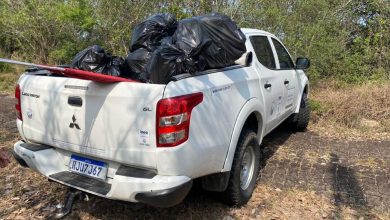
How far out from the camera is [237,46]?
12.6 feet

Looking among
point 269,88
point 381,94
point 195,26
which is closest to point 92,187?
point 195,26

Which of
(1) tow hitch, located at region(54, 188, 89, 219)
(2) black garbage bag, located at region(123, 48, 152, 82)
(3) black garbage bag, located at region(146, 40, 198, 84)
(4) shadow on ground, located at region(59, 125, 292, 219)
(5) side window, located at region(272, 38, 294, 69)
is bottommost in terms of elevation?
(4) shadow on ground, located at region(59, 125, 292, 219)

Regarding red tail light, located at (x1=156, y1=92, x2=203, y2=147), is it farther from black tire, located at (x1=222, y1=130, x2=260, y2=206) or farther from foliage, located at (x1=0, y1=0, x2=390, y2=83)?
foliage, located at (x1=0, y1=0, x2=390, y2=83)

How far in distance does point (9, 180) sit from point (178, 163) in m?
2.71

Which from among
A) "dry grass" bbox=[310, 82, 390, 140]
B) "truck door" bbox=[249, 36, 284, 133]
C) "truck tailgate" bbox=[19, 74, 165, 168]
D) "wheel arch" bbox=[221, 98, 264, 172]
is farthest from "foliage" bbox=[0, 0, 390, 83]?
"truck tailgate" bbox=[19, 74, 165, 168]

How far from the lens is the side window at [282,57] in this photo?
205 inches

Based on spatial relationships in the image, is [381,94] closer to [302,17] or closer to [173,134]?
[302,17]

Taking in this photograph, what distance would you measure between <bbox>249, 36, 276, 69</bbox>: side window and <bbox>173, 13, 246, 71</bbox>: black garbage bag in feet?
1.72

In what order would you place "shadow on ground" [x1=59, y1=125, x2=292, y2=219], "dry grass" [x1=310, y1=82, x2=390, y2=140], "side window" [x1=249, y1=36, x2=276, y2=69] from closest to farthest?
"shadow on ground" [x1=59, y1=125, x2=292, y2=219] → "side window" [x1=249, y1=36, x2=276, y2=69] → "dry grass" [x1=310, y1=82, x2=390, y2=140]

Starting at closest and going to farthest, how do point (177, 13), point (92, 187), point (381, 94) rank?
point (92, 187)
point (381, 94)
point (177, 13)

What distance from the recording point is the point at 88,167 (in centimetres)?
307

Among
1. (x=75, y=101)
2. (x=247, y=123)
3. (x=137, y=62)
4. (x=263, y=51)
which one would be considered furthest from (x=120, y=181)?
(x=263, y=51)

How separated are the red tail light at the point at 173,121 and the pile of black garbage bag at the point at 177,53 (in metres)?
0.45

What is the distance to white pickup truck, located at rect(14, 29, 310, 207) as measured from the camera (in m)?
2.66
